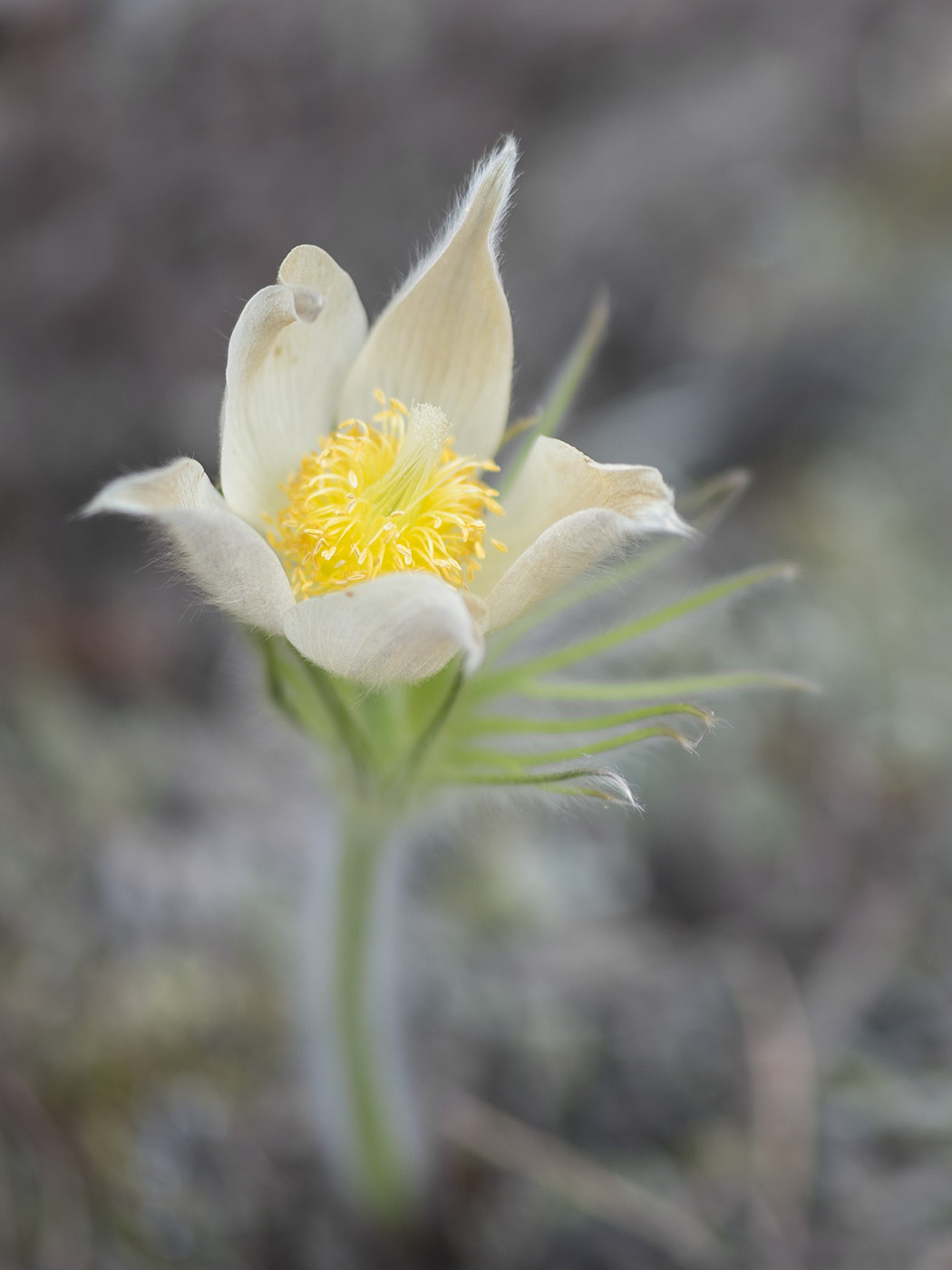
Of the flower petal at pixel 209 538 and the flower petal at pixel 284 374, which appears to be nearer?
the flower petal at pixel 209 538

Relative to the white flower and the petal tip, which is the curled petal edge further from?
the petal tip

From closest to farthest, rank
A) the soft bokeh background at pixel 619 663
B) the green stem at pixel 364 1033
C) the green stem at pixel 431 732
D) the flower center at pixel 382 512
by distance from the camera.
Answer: the green stem at pixel 431 732, the flower center at pixel 382 512, the green stem at pixel 364 1033, the soft bokeh background at pixel 619 663

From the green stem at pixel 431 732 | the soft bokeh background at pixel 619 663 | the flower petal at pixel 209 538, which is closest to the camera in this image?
the flower petal at pixel 209 538

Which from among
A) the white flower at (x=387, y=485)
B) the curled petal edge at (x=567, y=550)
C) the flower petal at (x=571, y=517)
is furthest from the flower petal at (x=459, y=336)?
the curled petal edge at (x=567, y=550)

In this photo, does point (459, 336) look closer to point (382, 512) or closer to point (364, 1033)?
point (382, 512)

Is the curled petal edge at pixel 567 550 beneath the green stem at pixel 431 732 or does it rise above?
above

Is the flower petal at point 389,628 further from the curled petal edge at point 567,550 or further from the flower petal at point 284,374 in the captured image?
the flower petal at point 284,374

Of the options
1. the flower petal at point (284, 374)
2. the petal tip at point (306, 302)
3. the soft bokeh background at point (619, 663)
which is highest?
the petal tip at point (306, 302)

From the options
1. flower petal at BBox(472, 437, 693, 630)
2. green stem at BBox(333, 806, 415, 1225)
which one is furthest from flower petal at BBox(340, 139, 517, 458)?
green stem at BBox(333, 806, 415, 1225)
